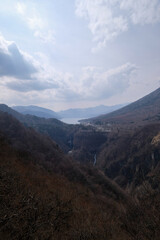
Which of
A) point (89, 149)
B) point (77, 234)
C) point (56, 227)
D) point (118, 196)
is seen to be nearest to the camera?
point (77, 234)

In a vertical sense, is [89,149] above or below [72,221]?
below

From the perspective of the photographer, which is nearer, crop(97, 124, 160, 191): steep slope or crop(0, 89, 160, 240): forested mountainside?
crop(0, 89, 160, 240): forested mountainside

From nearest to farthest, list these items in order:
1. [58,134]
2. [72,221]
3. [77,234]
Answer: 1. [77,234]
2. [72,221]
3. [58,134]

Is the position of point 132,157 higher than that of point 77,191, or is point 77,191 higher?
point 77,191

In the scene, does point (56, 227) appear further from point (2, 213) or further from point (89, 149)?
point (89, 149)

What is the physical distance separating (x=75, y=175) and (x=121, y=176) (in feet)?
145

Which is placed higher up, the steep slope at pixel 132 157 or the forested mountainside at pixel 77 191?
the forested mountainside at pixel 77 191

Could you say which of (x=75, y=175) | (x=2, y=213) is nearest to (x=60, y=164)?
(x=75, y=175)

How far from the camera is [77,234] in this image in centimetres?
695

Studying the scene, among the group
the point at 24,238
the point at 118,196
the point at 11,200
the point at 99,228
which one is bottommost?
the point at 118,196

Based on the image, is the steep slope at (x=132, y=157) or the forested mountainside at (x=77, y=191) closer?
Answer: the forested mountainside at (x=77, y=191)

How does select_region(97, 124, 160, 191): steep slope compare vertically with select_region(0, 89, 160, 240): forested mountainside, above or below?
below

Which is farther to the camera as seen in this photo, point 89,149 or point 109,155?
point 89,149

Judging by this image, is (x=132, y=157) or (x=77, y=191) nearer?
Result: (x=77, y=191)
